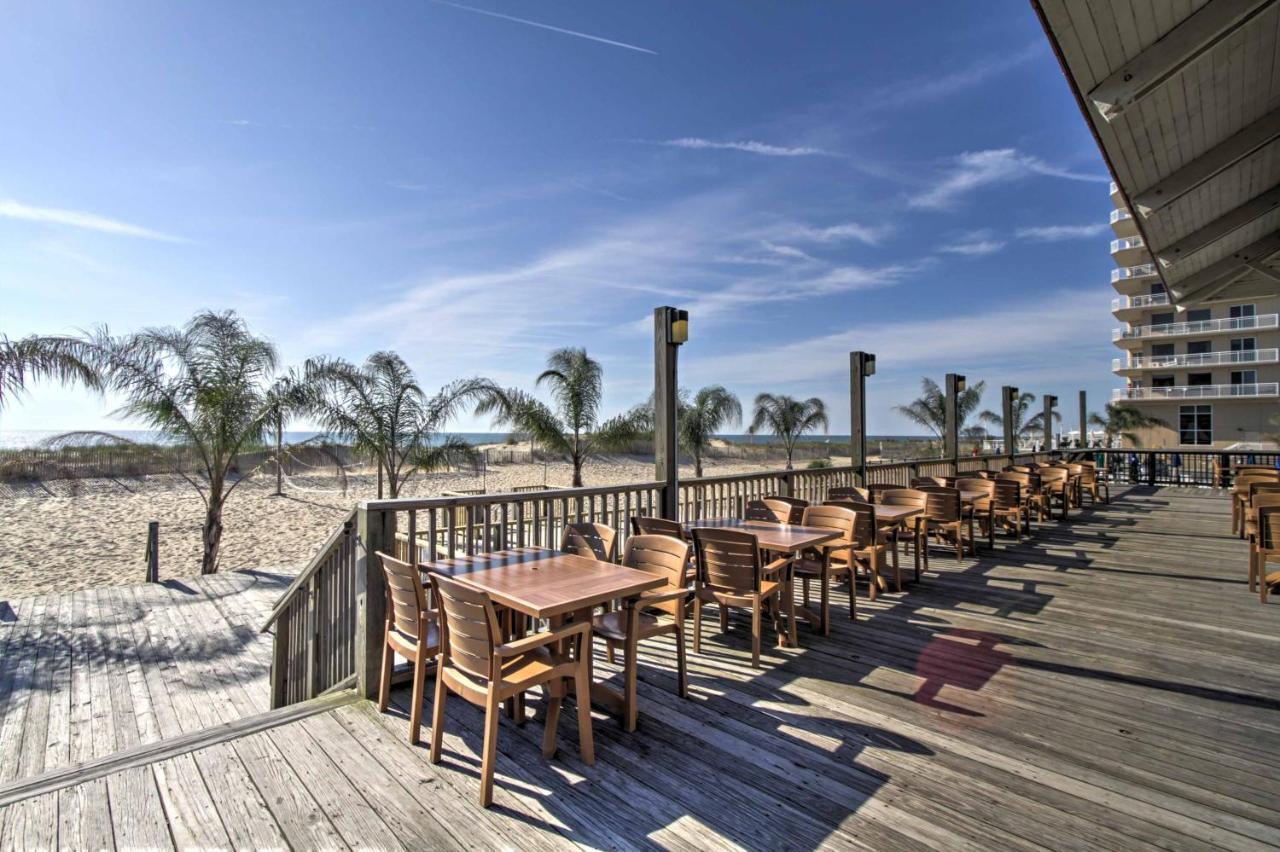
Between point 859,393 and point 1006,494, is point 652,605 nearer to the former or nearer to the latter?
point 859,393

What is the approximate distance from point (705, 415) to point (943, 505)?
12.3m

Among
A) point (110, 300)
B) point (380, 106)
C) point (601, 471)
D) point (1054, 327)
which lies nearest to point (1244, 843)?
point (380, 106)

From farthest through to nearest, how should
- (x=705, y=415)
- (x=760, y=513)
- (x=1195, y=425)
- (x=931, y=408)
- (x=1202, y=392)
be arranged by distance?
1. (x=1195, y=425)
2. (x=1202, y=392)
3. (x=931, y=408)
4. (x=705, y=415)
5. (x=760, y=513)

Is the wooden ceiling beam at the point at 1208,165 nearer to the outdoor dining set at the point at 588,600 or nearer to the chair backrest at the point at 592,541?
the outdoor dining set at the point at 588,600

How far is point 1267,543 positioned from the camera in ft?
14.7

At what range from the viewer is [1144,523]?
27.6ft

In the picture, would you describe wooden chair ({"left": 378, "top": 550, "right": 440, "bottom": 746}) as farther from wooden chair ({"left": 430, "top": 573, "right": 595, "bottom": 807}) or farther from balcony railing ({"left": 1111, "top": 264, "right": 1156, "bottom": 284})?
balcony railing ({"left": 1111, "top": 264, "right": 1156, "bottom": 284})

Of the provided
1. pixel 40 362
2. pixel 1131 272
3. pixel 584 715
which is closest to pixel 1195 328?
pixel 1131 272

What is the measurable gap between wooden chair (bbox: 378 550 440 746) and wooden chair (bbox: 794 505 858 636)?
2.62m

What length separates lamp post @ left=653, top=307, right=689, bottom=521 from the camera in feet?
15.9

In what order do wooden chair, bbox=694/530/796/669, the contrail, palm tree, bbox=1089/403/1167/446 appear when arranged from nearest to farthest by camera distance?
wooden chair, bbox=694/530/796/669 → the contrail → palm tree, bbox=1089/403/1167/446

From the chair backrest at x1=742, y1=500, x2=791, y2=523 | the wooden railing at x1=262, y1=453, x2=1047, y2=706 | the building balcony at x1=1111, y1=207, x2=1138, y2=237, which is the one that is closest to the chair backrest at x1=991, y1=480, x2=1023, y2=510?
the chair backrest at x1=742, y1=500, x2=791, y2=523

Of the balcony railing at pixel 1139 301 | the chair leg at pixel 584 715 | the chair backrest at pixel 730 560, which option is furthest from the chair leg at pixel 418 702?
the balcony railing at pixel 1139 301

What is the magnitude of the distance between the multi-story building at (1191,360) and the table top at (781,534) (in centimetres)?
3517
